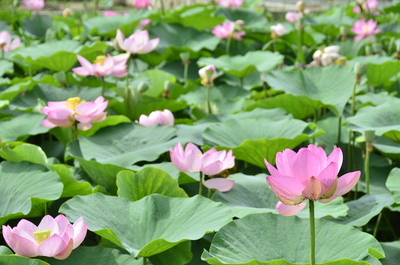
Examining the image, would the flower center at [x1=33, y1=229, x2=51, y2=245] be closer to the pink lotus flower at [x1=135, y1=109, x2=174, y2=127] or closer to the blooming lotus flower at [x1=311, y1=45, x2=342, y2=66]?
the pink lotus flower at [x1=135, y1=109, x2=174, y2=127]

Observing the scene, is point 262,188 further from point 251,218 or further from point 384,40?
point 384,40

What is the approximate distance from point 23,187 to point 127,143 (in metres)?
0.37

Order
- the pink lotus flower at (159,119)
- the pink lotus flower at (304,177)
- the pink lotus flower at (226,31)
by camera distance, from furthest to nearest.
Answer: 1. the pink lotus flower at (226,31)
2. the pink lotus flower at (159,119)
3. the pink lotus flower at (304,177)

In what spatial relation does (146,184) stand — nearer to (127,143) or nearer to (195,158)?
(195,158)

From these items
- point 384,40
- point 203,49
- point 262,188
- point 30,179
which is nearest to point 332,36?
point 384,40

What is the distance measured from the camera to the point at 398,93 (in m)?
2.14

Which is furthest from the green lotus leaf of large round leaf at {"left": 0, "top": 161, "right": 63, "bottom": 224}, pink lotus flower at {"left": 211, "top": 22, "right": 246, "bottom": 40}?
large round leaf at {"left": 0, "top": 161, "right": 63, "bottom": 224}

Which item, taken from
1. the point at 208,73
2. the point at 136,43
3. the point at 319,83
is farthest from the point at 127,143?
the point at 319,83

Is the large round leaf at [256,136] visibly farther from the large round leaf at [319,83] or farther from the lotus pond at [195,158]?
the large round leaf at [319,83]

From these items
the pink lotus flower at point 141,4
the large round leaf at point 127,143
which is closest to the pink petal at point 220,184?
the large round leaf at point 127,143

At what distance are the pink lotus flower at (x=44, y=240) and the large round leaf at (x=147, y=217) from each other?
6cm

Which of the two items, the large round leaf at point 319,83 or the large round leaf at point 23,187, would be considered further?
the large round leaf at point 319,83

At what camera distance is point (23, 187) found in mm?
1156

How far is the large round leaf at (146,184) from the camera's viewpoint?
3.84 feet
